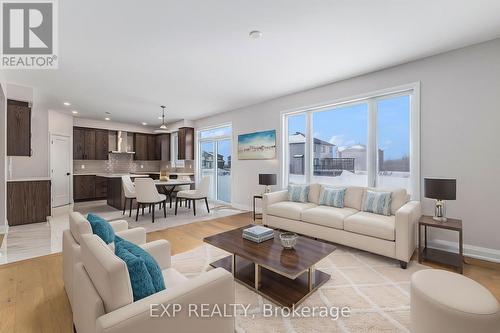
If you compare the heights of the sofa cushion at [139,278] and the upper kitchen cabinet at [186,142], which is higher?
the upper kitchen cabinet at [186,142]

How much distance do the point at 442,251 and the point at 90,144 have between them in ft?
30.0

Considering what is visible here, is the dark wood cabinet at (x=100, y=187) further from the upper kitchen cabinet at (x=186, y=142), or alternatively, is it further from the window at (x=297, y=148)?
the window at (x=297, y=148)

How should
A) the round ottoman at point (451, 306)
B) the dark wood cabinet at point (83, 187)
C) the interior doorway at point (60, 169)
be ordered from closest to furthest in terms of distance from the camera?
the round ottoman at point (451, 306) → the interior doorway at point (60, 169) → the dark wood cabinet at point (83, 187)

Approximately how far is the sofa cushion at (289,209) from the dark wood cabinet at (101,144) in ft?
21.4

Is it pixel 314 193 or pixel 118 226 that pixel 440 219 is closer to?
pixel 314 193

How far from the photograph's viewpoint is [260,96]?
195 inches

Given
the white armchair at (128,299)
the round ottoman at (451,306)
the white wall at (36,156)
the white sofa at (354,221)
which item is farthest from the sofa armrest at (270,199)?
the white wall at (36,156)

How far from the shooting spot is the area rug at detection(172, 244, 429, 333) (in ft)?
5.51

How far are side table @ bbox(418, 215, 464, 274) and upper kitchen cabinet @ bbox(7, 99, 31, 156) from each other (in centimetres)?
662

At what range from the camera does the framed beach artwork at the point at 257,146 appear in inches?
204

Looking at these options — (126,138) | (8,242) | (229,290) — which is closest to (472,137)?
(229,290)

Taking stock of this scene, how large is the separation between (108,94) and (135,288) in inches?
194

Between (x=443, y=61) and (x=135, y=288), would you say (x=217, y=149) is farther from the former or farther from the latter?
(x=135, y=288)

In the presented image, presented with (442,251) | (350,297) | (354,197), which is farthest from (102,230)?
(442,251)
